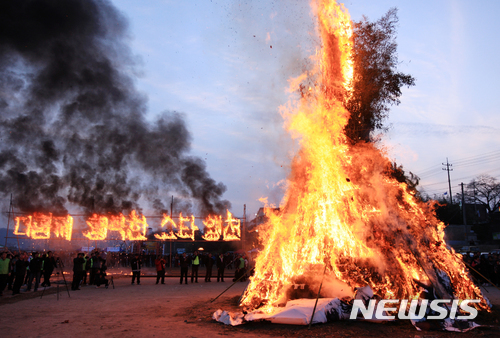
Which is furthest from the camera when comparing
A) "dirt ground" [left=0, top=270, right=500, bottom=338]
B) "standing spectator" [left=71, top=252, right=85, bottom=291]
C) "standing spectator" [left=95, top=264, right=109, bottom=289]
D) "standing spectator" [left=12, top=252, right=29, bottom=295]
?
"standing spectator" [left=95, top=264, right=109, bottom=289]

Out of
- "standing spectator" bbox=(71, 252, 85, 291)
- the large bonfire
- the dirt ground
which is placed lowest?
the dirt ground

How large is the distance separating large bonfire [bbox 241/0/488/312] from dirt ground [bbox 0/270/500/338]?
1.37 meters

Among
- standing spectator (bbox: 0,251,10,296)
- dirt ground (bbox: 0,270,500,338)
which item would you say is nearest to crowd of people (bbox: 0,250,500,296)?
standing spectator (bbox: 0,251,10,296)

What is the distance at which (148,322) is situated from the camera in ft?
29.1

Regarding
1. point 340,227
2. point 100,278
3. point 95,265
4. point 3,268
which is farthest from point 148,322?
point 95,265

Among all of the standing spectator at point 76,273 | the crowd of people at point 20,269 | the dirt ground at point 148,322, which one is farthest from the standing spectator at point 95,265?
the dirt ground at point 148,322

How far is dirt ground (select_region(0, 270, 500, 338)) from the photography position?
766 cm

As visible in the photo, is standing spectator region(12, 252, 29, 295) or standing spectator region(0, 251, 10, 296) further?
standing spectator region(12, 252, 29, 295)

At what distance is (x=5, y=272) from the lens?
44.4 ft

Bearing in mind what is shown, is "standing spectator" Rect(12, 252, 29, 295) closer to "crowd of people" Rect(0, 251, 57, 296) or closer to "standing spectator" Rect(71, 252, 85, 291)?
"crowd of people" Rect(0, 251, 57, 296)

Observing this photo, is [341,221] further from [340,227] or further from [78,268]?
[78,268]

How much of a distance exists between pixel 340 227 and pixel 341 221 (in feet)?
0.69

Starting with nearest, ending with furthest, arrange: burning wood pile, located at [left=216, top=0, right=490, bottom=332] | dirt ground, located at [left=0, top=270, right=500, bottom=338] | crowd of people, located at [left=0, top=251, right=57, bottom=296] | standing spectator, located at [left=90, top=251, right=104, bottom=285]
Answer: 1. dirt ground, located at [left=0, top=270, right=500, bottom=338]
2. burning wood pile, located at [left=216, top=0, right=490, bottom=332]
3. crowd of people, located at [left=0, top=251, right=57, bottom=296]
4. standing spectator, located at [left=90, top=251, right=104, bottom=285]

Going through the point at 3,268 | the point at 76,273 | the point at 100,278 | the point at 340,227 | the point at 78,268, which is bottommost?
the point at 100,278
